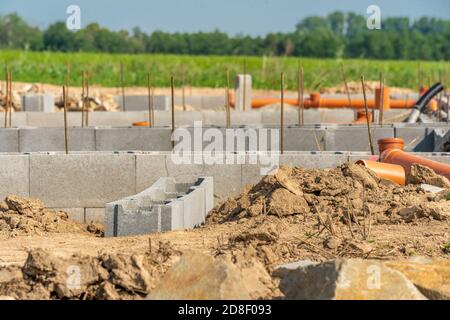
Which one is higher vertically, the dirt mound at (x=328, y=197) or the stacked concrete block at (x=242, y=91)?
the stacked concrete block at (x=242, y=91)

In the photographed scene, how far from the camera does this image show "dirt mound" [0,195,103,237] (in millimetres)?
8078

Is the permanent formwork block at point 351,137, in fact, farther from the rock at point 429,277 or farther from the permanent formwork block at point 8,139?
the rock at point 429,277

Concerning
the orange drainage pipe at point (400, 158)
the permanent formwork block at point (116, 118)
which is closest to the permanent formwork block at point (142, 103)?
the permanent formwork block at point (116, 118)

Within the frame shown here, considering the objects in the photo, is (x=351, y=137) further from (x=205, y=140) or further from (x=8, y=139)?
(x=8, y=139)

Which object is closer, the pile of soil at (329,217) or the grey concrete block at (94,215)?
the pile of soil at (329,217)

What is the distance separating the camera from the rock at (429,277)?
16.9 ft

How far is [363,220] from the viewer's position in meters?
7.66

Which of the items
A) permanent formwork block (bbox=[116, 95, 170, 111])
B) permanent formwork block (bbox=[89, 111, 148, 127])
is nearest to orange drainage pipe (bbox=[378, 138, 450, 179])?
permanent formwork block (bbox=[89, 111, 148, 127])

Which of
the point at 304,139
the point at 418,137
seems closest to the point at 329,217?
the point at 304,139

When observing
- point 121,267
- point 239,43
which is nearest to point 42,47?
point 239,43

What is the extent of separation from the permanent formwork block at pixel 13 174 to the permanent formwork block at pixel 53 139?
2758 millimetres

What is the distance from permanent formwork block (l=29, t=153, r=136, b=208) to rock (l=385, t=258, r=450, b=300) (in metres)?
3.96

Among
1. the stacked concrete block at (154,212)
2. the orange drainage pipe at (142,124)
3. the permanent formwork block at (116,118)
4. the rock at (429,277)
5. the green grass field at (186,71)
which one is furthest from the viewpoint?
the green grass field at (186,71)

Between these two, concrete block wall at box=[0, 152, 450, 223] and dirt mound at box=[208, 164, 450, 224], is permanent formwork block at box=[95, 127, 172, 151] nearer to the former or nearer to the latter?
concrete block wall at box=[0, 152, 450, 223]
